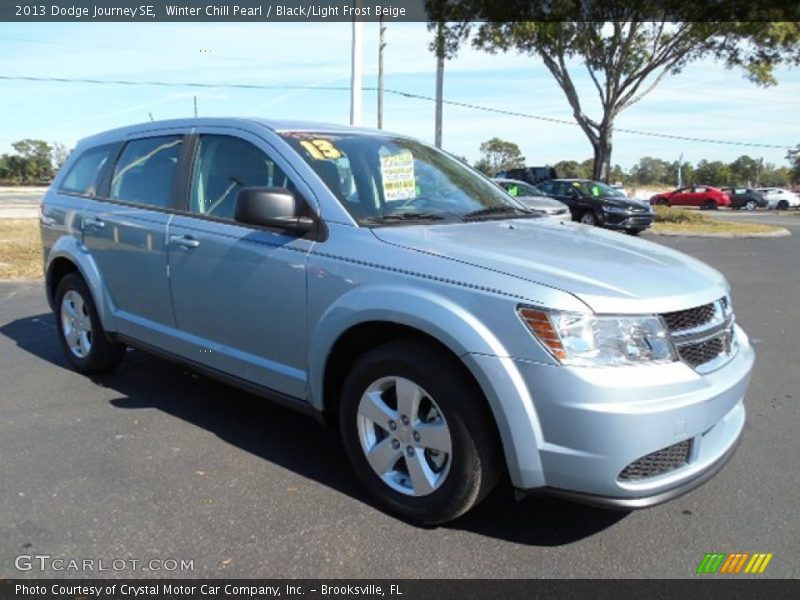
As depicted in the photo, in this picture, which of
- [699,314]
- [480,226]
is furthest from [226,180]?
[699,314]

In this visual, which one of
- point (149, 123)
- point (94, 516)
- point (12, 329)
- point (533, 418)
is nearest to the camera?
point (533, 418)

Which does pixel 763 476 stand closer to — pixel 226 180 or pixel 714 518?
pixel 714 518

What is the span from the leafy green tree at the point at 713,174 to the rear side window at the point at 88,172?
102m

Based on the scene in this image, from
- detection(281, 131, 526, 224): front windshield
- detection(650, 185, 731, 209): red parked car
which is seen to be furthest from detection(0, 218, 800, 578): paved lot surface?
detection(650, 185, 731, 209): red parked car

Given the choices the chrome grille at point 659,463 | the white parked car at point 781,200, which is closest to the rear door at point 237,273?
the chrome grille at point 659,463

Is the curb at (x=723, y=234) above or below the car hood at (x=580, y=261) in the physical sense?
below

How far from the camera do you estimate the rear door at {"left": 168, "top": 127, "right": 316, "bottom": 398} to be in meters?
3.41

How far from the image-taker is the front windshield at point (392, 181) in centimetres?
349

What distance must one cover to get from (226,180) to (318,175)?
762mm

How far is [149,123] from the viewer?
15.6ft

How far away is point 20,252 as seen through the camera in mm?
11961

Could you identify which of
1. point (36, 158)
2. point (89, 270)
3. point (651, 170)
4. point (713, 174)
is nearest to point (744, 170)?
point (713, 174)

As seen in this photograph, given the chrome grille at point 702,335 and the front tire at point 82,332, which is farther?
the front tire at point 82,332

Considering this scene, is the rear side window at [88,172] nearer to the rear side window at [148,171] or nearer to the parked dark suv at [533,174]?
the rear side window at [148,171]
